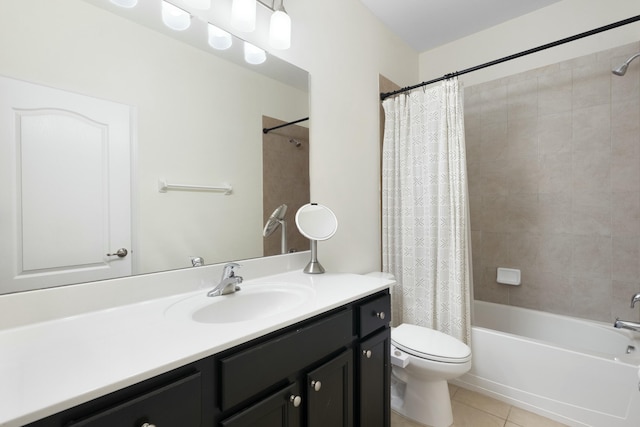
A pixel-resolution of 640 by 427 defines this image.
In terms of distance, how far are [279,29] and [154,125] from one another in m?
0.73

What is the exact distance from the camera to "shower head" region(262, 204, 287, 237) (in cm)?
146

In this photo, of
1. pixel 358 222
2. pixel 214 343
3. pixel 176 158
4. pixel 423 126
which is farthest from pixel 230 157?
pixel 423 126

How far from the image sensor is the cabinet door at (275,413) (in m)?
0.73

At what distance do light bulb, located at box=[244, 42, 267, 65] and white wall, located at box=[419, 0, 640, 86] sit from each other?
1.88 meters

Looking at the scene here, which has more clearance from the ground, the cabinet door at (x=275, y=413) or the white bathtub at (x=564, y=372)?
the cabinet door at (x=275, y=413)

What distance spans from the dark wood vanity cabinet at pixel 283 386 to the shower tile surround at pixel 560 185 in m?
1.64

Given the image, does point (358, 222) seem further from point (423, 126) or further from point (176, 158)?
point (176, 158)

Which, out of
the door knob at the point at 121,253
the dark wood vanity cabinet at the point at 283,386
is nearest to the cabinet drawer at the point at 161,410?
the dark wood vanity cabinet at the point at 283,386

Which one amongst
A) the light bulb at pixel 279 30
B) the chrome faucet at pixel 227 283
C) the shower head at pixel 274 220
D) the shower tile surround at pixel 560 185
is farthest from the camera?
the shower tile surround at pixel 560 185

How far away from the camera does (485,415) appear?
1652 mm

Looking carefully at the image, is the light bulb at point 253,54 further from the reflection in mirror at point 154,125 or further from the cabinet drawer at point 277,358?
the cabinet drawer at point 277,358

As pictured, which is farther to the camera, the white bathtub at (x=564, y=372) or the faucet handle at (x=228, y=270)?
the white bathtub at (x=564, y=372)

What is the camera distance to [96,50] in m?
0.94

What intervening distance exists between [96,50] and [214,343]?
0.98 meters
